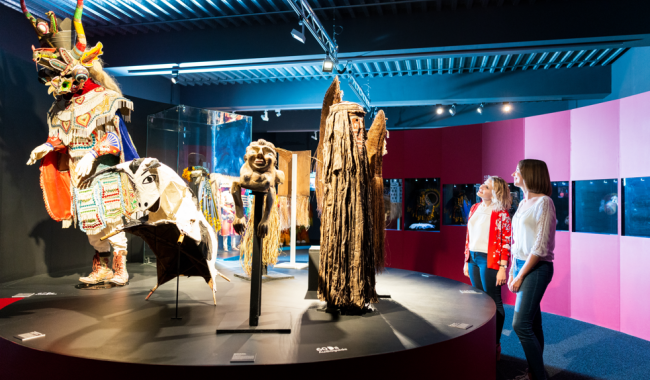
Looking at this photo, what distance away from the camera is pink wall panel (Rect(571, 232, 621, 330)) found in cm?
435

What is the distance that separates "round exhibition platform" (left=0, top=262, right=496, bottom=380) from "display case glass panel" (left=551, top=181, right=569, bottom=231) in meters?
2.27

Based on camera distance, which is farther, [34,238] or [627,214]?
[34,238]

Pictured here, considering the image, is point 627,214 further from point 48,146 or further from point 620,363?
point 48,146

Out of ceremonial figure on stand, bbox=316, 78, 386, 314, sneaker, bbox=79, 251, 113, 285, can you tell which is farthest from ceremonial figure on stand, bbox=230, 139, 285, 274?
sneaker, bbox=79, 251, 113, 285

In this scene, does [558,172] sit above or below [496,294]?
above

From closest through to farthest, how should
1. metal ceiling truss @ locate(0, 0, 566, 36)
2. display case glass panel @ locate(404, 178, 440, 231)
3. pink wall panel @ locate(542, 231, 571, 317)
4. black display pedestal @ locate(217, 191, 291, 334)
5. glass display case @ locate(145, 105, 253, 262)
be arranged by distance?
black display pedestal @ locate(217, 191, 291, 334)
pink wall panel @ locate(542, 231, 571, 317)
metal ceiling truss @ locate(0, 0, 566, 36)
glass display case @ locate(145, 105, 253, 262)
display case glass panel @ locate(404, 178, 440, 231)

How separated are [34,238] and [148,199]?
2.70 metres

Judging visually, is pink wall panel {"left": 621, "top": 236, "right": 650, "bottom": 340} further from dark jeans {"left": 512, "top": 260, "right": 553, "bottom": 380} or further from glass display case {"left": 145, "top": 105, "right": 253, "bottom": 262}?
glass display case {"left": 145, "top": 105, "right": 253, "bottom": 262}

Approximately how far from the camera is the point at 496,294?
348 cm

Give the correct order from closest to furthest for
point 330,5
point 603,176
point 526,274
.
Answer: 1. point 526,274
2. point 603,176
3. point 330,5

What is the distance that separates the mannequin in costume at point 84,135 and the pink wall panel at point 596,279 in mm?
4907

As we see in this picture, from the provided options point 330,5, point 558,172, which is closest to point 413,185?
point 558,172

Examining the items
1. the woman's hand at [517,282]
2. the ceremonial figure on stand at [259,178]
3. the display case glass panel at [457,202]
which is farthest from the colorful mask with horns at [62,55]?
the display case glass panel at [457,202]

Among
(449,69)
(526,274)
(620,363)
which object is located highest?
(449,69)
